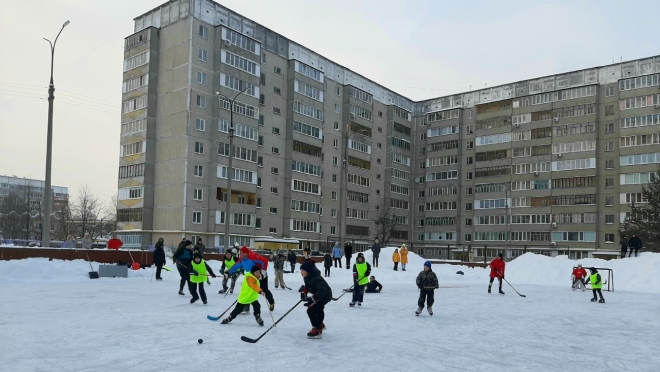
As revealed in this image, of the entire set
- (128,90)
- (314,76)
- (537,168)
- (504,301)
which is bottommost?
(504,301)

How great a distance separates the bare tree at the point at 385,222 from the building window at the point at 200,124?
101ft

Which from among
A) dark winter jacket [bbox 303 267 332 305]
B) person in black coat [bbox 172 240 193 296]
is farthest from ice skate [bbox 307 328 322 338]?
person in black coat [bbox 172 240 193 296]

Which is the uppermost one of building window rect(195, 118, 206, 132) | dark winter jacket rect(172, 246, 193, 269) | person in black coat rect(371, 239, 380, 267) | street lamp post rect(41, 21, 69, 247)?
building window rect(195, 118, 206, 132)

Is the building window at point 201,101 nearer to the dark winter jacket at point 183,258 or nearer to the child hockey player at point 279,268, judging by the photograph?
the child hockey player at point 279,268

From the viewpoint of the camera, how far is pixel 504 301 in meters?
21.3

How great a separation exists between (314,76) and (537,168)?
1306 inches

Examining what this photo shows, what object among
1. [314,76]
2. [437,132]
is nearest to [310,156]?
[314,76]

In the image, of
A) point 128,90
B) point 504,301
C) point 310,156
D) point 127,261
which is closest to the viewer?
point 504,301

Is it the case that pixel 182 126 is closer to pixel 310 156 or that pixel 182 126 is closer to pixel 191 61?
pixel 191 61

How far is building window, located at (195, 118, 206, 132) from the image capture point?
58062 millimetres

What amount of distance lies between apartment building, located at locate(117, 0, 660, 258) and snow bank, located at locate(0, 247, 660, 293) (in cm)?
1288

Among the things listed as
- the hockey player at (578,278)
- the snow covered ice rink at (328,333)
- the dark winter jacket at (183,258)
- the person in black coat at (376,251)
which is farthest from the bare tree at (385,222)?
the dark winter jacket at (183,258)

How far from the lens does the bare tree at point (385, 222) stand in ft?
261

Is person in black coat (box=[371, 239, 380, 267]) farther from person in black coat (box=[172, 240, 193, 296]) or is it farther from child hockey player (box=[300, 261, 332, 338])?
child hockey player (box=[300, 261, 332, 338])
